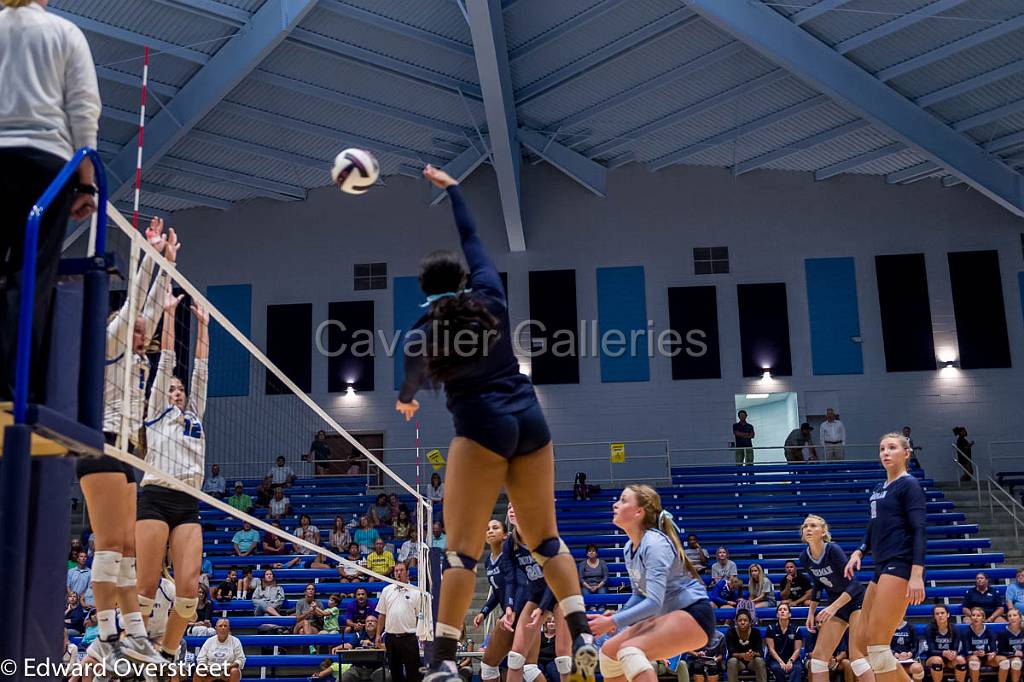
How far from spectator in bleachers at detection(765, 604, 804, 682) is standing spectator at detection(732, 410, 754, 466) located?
30.3 feet

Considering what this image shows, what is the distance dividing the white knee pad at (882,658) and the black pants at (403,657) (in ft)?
21.8

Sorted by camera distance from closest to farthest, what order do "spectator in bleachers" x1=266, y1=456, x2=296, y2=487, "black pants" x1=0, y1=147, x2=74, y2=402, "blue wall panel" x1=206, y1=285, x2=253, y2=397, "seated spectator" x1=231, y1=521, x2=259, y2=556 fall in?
"black pants" x1=0, y1=147, x2=74, y2=402, "seated spectator" x1=231, y1=521, x2=259, y2=556, "spectator in bleachers" x1=266, y1=456, x2=296, y2=487, "blue wall panel" x1=206, y1=285, x2=253, y2=397

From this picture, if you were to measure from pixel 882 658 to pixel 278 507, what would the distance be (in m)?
16.1

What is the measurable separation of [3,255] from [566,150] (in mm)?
21734

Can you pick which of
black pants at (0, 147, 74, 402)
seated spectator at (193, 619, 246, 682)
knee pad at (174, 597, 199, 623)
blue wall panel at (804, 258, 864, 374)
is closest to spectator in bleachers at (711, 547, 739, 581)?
seated spectator at (193, 619, 246, 682)

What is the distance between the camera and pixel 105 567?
6051 mm

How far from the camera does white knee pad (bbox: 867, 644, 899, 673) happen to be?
7750 mm

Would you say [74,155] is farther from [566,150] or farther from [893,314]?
[893,314]

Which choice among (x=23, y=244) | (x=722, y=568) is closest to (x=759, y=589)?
(x=722, y=568)

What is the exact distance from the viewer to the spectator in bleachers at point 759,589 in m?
16.5

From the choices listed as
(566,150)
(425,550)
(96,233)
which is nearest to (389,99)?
(566,150)

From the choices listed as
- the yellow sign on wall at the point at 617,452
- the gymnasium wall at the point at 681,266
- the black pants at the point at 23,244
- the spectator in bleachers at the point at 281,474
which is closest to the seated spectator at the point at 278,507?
the spectator in bleachers at the point at 281,474

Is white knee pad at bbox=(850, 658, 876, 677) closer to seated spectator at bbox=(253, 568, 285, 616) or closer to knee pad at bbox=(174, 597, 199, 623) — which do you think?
knee pad at bbox=(174, 597, 199, 623)

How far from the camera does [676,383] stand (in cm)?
2561
